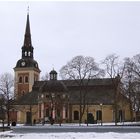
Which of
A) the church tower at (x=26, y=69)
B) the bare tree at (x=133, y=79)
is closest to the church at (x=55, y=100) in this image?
the church tower at (x=26, y=69)

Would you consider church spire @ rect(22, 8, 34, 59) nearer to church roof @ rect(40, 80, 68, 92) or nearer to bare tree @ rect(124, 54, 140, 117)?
church roof @ rect(40, 80, 68, 92)

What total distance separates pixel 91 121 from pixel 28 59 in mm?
37202

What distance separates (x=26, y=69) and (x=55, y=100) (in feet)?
84.1

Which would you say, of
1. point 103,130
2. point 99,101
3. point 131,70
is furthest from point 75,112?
point 103,130

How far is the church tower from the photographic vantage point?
9806cm

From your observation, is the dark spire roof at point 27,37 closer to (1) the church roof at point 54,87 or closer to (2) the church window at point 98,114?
(1) the church roof at point 54,87

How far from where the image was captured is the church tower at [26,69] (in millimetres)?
98062

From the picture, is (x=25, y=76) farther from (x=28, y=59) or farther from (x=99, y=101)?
(x=99, y=101)

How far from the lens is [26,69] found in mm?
98125

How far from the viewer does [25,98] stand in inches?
3541

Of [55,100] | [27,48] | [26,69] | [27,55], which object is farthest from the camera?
[27,55]

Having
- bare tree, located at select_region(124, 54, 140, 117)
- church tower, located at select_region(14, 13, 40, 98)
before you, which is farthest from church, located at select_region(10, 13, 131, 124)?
bare tree, located at select_region(124, 54, 140, 117)

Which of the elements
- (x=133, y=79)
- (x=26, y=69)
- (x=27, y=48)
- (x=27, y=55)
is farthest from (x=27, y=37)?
(x=133, y=79)

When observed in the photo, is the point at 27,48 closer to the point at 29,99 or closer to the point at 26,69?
the point at 26,69
